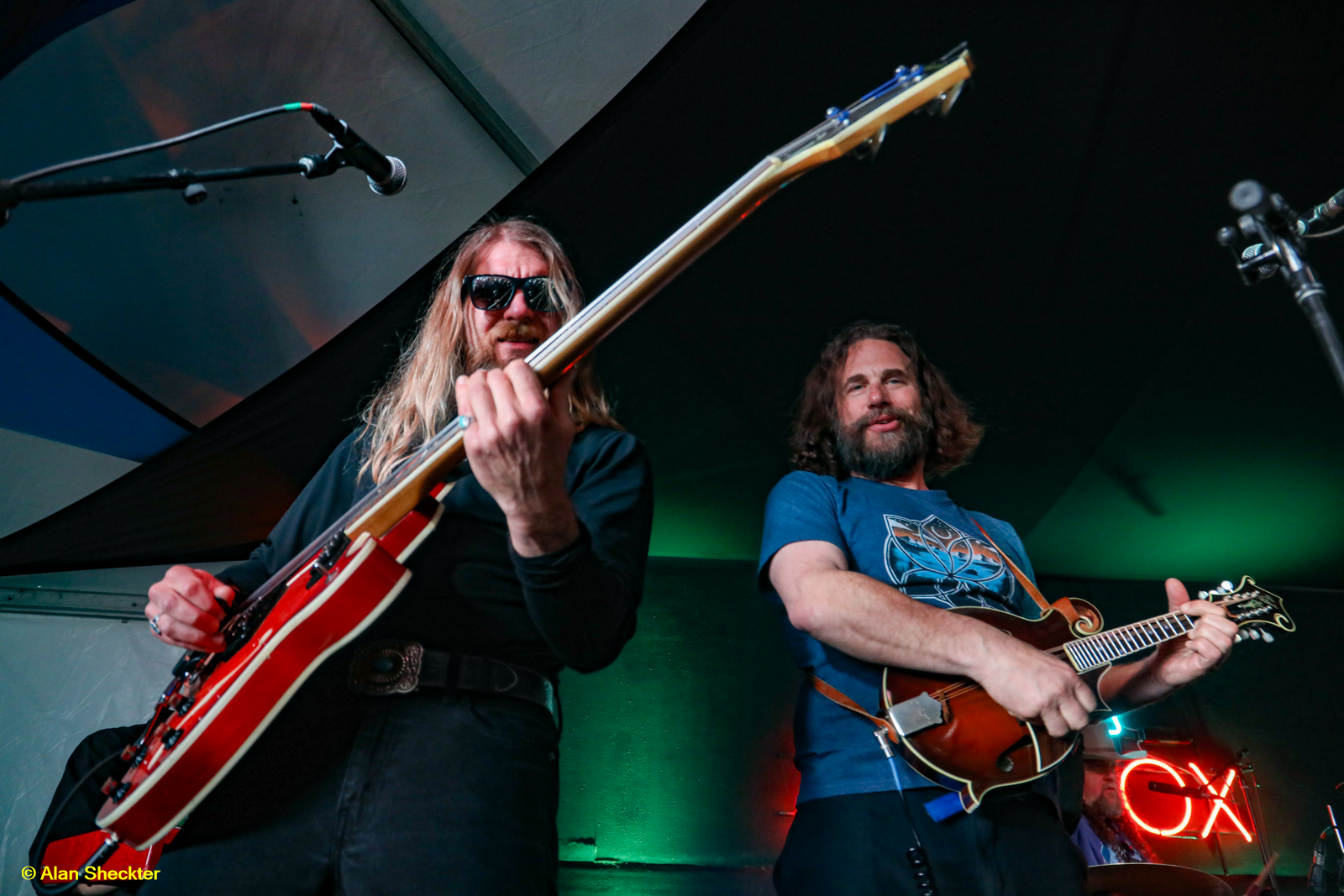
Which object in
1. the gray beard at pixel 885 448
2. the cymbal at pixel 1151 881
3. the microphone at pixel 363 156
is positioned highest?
the microphone at pixel 363 156

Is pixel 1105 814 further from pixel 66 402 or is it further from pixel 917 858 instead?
pixel 66 402

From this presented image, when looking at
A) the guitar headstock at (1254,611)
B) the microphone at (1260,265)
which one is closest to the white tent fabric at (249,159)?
the microphone at (1260,265)

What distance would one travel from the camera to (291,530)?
165 cm

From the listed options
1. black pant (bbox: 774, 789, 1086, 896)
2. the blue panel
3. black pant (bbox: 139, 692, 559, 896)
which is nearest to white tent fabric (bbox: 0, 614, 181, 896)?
the blue panel

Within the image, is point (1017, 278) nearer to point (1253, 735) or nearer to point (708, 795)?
point (708, 795)

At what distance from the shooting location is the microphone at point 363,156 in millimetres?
1515

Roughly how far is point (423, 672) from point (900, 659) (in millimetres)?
1061

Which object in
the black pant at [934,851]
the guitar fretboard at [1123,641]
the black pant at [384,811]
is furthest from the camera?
the guitar fretboard at [1123,641]

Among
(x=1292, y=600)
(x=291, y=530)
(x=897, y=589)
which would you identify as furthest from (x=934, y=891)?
(x=1292, y=600)

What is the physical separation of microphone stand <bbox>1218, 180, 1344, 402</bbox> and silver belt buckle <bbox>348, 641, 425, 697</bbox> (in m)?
1.55

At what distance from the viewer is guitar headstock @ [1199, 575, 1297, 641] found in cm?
204

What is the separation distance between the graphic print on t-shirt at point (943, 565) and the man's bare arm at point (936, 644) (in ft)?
0.56

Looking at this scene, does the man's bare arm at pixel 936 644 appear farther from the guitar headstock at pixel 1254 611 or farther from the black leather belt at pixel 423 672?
the black leather belt at pixel 423 672

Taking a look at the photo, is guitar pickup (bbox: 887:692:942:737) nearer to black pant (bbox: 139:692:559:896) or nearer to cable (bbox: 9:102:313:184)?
black pant (bbox: 139:692:559:896)
